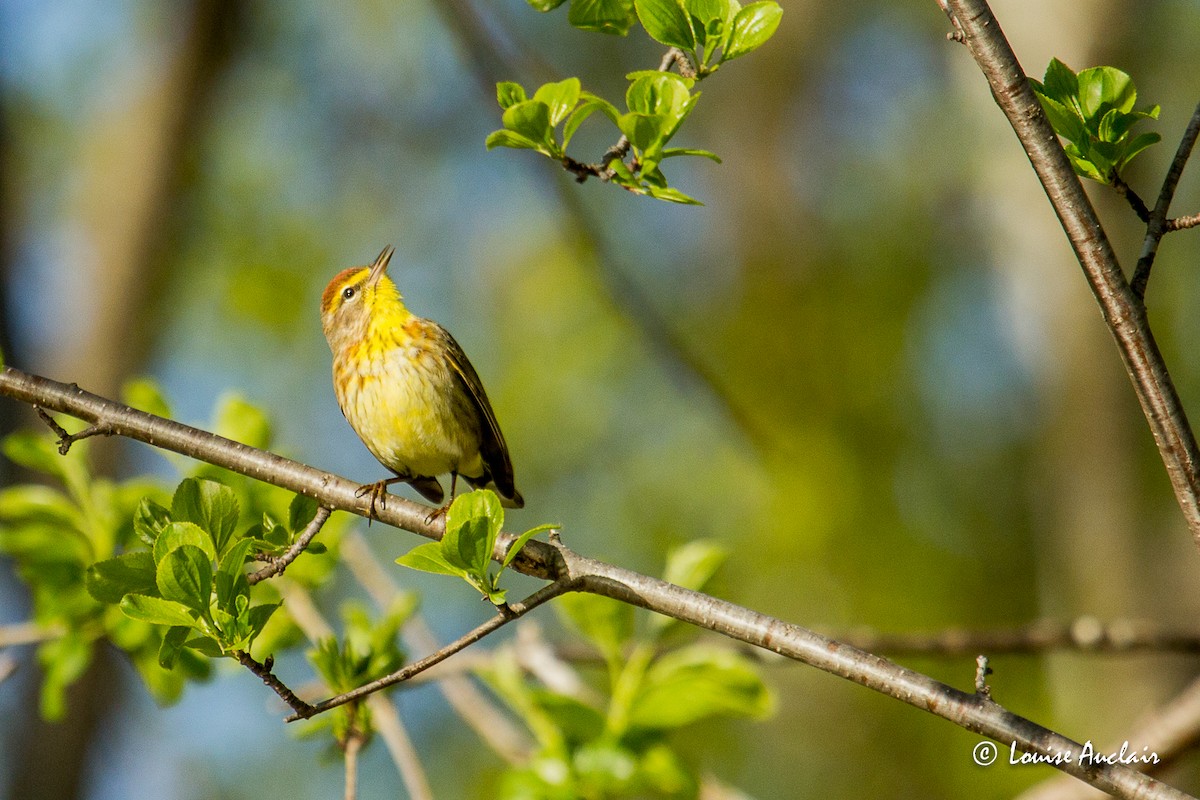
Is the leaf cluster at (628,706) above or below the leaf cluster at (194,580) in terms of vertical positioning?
below

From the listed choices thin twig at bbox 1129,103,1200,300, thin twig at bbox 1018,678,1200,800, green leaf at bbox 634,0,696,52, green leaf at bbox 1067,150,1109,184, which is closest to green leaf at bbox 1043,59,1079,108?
green leaf at bbox 1067,150,1109,184

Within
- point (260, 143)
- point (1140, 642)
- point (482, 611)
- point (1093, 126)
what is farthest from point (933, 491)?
point (1093, 126)

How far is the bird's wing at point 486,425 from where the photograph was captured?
515cm

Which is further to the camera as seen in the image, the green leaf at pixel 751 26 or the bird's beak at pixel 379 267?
the bird's beak at pixel 379 267

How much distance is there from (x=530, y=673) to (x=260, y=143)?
915cm

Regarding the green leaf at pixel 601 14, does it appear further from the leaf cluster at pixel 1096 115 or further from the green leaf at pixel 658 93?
the leaf cluster at pixel 1096 115

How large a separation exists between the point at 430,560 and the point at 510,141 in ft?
2.79

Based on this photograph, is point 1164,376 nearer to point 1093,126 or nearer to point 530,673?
point 1093,126

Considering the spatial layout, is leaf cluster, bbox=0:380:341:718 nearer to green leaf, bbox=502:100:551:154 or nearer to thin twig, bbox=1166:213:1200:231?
green leaf, bbox=502:100:551:154

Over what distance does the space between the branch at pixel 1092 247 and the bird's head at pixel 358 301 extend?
369cm

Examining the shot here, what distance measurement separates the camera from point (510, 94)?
238cm

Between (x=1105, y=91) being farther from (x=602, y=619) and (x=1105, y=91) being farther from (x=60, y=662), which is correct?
(x=60, y=662)

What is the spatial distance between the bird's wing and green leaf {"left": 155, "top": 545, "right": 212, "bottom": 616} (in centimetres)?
284

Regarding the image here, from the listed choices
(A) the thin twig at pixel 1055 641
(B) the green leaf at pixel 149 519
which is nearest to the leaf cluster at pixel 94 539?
(B) the green leaf at pixel 149 519
